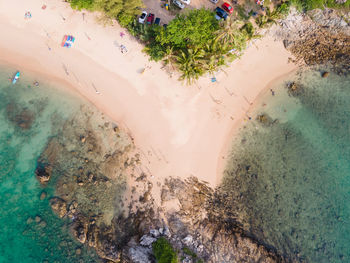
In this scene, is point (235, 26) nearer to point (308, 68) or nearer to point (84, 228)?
point (308, 68)

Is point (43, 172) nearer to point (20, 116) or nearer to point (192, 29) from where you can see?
point (20, 116)

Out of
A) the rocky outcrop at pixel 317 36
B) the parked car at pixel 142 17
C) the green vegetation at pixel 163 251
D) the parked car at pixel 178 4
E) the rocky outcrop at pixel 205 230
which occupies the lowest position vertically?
the green vegetation at pixel 163 251

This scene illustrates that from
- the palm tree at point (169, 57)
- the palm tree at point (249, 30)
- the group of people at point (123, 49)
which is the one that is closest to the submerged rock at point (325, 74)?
the palm tree at point (249, 30)

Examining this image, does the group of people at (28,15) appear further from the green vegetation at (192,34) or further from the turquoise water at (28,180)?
the turquoise water at (28,180)

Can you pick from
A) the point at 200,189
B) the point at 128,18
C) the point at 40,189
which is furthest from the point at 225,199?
the point at 128,18

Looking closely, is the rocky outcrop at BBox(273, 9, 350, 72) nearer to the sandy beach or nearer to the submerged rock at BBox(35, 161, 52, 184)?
the sandy beach

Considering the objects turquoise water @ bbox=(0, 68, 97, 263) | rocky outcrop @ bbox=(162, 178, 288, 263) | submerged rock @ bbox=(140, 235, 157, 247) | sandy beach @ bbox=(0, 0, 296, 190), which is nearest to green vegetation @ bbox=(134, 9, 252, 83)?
sandy beach @ bbox=(0, 0, 296, 190)
